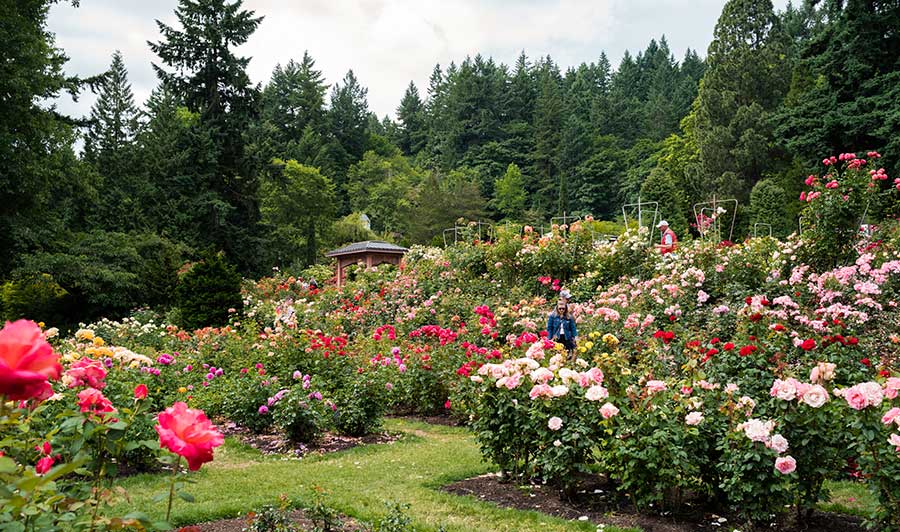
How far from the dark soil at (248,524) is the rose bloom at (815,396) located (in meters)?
2.52

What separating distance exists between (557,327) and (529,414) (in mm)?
3564

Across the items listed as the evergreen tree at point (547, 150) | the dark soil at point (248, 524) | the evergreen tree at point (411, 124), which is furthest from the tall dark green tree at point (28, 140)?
the evergreen tree at point (411, 124)

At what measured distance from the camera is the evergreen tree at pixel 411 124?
60.6 metres

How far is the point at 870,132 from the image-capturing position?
14008 mm

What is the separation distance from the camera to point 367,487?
4.67 m

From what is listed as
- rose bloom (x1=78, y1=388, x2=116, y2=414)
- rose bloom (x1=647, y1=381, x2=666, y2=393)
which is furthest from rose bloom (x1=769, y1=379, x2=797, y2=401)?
rose bloom (x1=78, y1=388, x2=116, y2=414)

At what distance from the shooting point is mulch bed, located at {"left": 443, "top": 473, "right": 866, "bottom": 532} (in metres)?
3.67

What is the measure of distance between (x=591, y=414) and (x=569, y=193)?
41158 mm

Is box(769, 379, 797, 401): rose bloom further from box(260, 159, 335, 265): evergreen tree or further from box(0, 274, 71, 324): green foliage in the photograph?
box(260, 159, 335, 265): evergreen tree

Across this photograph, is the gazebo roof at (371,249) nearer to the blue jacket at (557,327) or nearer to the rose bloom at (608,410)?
the blue jacket at (557,327)

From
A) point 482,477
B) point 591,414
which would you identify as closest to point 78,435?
point 591,414

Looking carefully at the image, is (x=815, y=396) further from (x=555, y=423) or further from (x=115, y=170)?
(x=115, y=170)

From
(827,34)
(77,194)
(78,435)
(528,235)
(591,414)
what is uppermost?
(827,34)

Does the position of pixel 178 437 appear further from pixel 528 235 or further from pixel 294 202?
pixel 294 202
